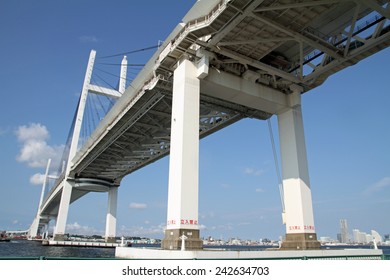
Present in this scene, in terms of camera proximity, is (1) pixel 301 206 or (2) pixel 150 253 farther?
(1) pixel 301 206

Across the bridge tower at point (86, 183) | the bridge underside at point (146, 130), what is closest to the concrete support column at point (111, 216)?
the bridge tower at point (86, 183)

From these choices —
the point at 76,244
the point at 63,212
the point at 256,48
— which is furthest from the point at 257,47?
the point at 76,244

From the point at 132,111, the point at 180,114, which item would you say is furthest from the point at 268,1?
the point at 132,111

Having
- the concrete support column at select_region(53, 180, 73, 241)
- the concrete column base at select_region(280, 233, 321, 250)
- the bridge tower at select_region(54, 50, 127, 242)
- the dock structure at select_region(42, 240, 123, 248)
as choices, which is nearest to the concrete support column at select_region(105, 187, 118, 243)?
the bridge tower at select_region(54, 50, 127, 242)

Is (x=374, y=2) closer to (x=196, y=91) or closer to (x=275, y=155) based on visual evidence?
(x=196, y=91)

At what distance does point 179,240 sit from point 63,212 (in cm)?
5040

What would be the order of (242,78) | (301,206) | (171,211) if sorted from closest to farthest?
(171,211) → (301,206) → (242,78)

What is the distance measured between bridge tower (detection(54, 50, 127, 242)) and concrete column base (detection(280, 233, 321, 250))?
159 feet

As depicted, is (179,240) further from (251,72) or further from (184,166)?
(251,72)

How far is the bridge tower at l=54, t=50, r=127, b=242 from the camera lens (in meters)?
61.9

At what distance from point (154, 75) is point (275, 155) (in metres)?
13.4

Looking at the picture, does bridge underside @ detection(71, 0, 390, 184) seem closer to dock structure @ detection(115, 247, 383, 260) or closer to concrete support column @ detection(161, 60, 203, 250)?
concrete support column @ detection(161, 60, 203, 250)

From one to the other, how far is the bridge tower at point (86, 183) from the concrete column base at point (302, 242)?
4861 centimetres

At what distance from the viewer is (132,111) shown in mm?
33250
